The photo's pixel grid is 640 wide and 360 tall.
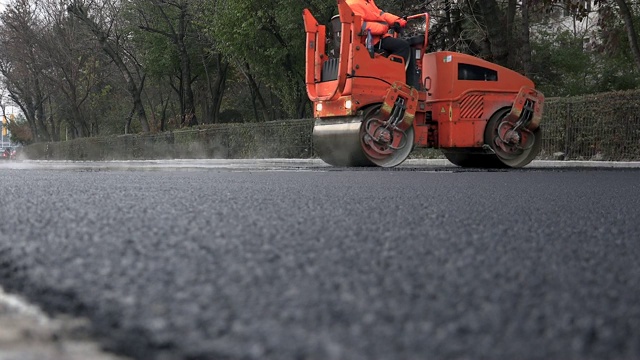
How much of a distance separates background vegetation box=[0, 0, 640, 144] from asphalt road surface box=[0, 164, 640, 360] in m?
15.0

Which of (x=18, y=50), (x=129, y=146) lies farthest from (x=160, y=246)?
(x=18, y=50)

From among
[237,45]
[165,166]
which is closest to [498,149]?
[165,166]

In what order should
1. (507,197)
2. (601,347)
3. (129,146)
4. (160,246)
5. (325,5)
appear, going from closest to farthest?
(601,347) → (160,246) → (507,197) → (325,5) → (129,146)

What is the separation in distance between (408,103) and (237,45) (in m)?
15.9

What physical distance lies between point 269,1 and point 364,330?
24634 mm

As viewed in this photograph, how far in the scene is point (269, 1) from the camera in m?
24.8

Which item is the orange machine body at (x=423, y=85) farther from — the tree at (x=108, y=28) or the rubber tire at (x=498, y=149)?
the tree at (x=108, y=28)

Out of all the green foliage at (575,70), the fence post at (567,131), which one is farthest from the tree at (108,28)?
the fence post at (567,131)

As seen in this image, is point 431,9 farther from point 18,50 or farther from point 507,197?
point 18,50

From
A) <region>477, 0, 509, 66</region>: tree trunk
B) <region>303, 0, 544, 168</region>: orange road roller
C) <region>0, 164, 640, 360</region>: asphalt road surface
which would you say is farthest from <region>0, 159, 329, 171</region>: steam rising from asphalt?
<region>0, 164, 640, 360</region>: asphalt road surface

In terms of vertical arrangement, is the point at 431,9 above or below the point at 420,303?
above

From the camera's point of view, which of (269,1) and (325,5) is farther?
(269,1)

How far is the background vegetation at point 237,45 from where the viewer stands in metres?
20.1

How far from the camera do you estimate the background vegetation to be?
2008cm
